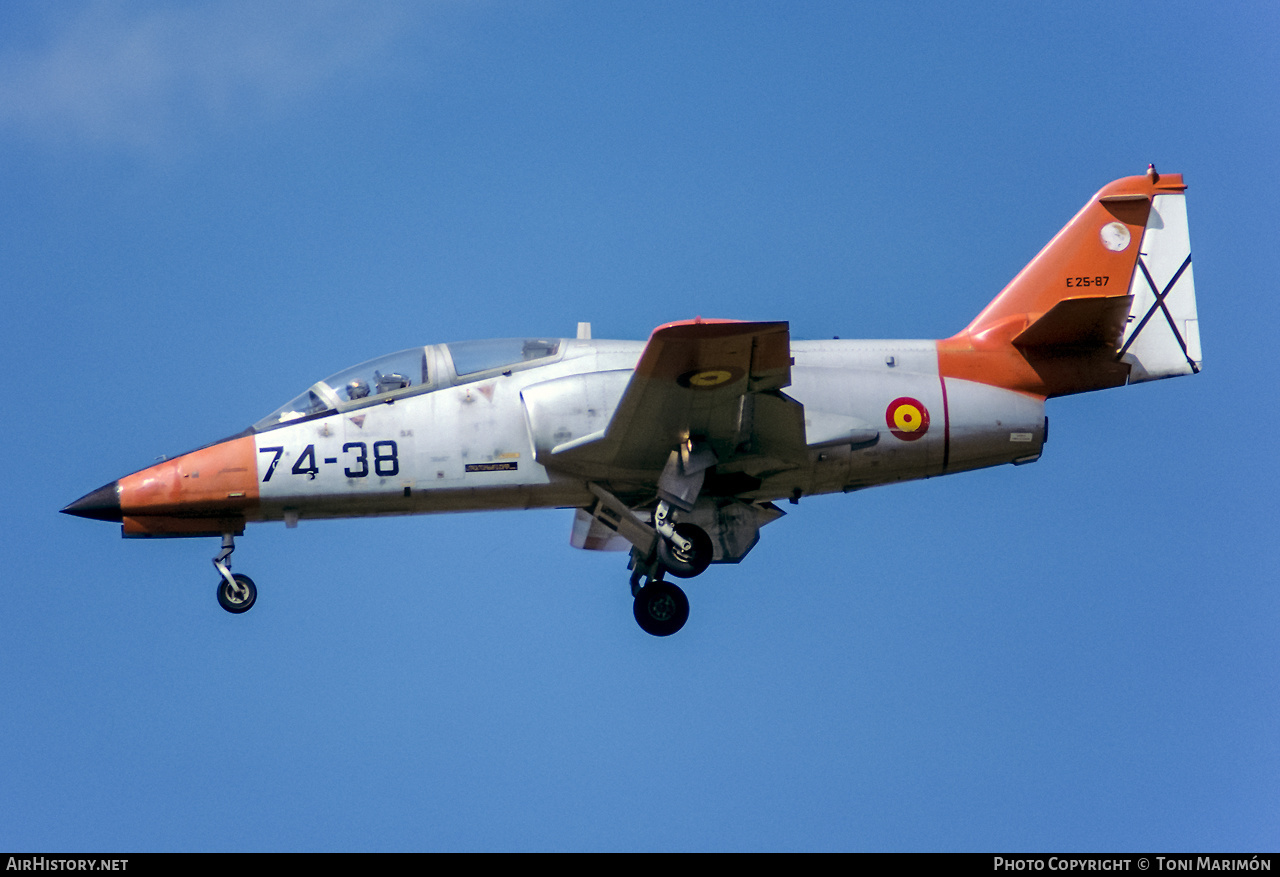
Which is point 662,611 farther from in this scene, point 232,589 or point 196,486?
point 196,486

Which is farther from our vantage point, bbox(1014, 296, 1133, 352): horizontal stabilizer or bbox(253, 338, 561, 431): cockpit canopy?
bbox(1014, 296, 1133, 352): horizontal stabilizer

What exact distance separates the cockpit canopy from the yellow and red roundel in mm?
4275

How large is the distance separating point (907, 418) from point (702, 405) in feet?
9.81

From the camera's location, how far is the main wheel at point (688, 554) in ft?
62.3

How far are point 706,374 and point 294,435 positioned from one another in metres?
5.27

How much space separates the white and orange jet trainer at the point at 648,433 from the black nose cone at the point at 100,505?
3cm

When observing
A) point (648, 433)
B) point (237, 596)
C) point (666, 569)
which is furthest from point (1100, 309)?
point (237, 596)

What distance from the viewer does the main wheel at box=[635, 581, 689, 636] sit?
20.2m

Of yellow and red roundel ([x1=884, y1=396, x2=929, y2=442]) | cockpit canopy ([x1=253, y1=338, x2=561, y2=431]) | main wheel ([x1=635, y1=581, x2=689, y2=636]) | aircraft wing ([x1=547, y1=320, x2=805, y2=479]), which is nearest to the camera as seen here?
aircraft wing ([x1=547, y1=320, x2=805, y2=479])

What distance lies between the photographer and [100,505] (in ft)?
61.1

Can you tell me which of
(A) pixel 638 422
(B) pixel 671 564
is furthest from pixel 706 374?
(B) pixel 671 564

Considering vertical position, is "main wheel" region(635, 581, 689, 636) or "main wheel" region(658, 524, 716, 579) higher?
"main wheel" region(658, 524, 716, 579)

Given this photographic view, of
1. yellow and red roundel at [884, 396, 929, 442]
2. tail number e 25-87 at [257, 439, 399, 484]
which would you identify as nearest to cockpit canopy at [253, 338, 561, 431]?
tail number e 25-87 at [257, 439, 399, 484]

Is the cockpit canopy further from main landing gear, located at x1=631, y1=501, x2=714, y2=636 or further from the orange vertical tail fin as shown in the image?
the orange vertical tail fin
